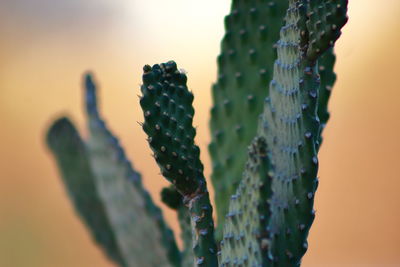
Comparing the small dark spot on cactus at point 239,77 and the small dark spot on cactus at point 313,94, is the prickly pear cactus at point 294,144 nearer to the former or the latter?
the small dark spot on cactus at point 313,94

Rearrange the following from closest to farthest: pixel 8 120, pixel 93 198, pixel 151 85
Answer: pixel 151 85 < pixel 93 198 < pixel 8 120

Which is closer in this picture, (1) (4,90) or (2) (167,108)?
(2) (167,108)

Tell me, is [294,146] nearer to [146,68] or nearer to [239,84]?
[146,68]

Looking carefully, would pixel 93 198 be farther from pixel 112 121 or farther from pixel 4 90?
pixel 4 90

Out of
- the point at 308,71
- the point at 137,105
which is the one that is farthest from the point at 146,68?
the point at 137,105

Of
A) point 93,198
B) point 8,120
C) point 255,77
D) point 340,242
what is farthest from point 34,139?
point 255,77

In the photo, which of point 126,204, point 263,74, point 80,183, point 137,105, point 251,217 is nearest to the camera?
point 251,217
